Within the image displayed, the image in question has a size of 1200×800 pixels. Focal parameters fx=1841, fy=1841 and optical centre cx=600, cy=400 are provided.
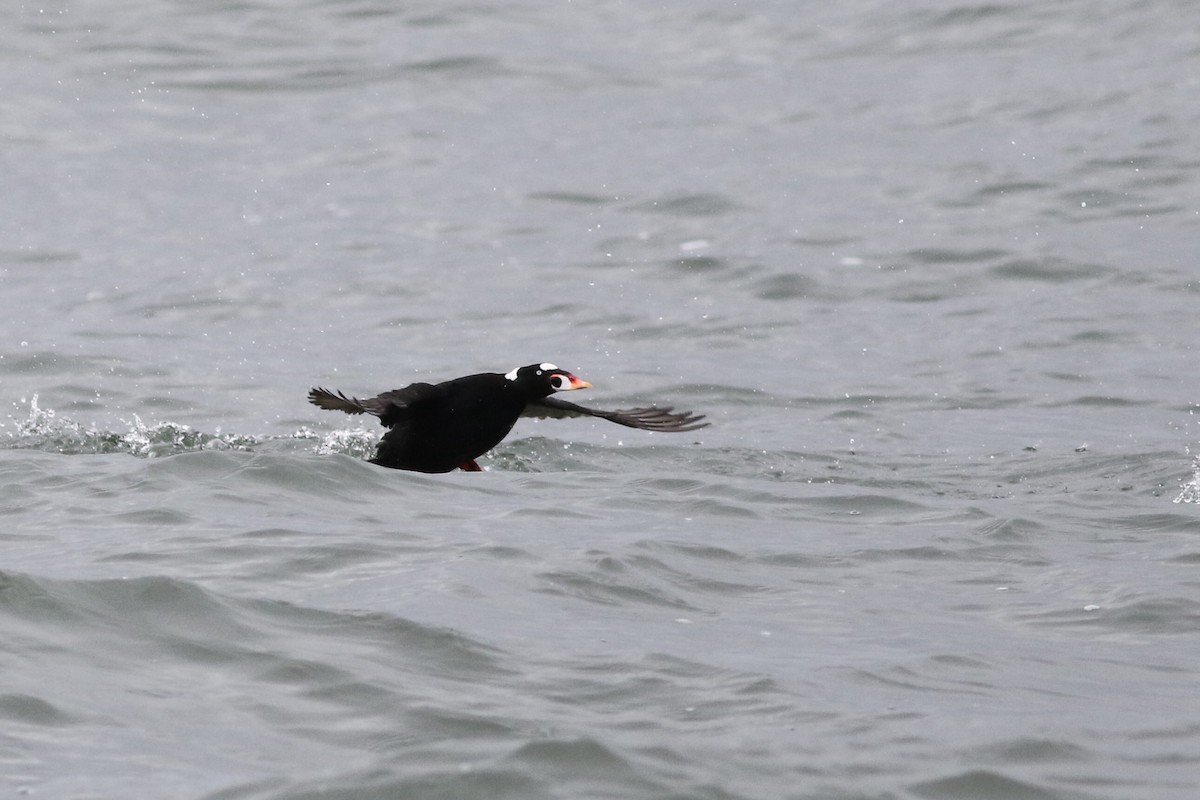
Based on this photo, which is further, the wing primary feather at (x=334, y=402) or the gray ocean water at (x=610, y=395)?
the wing primary feather at (x=334, y=402)

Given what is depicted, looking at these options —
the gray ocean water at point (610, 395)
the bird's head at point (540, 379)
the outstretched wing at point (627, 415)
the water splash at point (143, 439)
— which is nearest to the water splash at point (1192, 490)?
the gray ocean water at point (610, 395)

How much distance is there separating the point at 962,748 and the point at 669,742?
86 cm

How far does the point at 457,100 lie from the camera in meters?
22.9

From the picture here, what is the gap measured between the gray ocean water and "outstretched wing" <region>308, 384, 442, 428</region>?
347mm

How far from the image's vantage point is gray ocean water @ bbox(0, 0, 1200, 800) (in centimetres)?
552

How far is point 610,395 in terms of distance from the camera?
42.7 ft

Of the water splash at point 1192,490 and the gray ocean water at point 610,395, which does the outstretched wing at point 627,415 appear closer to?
the gray ocean water at point 610,395

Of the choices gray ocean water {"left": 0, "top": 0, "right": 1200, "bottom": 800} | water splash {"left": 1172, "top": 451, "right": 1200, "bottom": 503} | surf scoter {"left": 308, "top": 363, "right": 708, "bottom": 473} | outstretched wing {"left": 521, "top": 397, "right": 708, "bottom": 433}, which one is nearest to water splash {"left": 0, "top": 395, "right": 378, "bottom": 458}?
gray ocean water {"left": 0, "top": 0, "right": 1200, "bottom": 800}

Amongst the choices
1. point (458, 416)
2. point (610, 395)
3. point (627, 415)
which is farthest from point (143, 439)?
point (610, 395)

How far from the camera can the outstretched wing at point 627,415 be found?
32.0 feet

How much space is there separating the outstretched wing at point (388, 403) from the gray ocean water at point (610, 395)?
13.7 inches

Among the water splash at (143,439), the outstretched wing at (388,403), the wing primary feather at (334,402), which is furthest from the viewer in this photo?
the water splash at (143,439)

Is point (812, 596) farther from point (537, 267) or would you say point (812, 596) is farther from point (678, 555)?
point (537, 267)

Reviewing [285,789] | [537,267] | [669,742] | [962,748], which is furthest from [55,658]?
[537,267]
